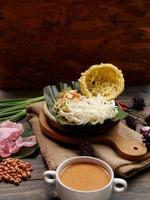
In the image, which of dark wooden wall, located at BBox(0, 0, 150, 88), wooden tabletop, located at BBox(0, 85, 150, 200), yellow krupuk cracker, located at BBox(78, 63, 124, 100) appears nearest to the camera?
wooden tabletop, located at BBox(0, 85, 150, 200)

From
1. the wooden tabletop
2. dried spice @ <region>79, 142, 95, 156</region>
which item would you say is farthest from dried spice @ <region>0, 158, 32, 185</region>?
dried spice @ <region>79, 142, 95, 156</region>

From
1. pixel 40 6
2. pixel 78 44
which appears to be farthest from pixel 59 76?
pixel 40 6

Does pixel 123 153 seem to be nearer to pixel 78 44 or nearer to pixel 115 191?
pixel 115 191

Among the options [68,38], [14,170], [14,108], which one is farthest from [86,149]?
[68,38]

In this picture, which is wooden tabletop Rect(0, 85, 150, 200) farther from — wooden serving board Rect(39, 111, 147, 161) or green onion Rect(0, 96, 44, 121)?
green onion Rect(0, 96, 44, 121)

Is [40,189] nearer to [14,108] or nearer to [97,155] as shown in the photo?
[97,155]
